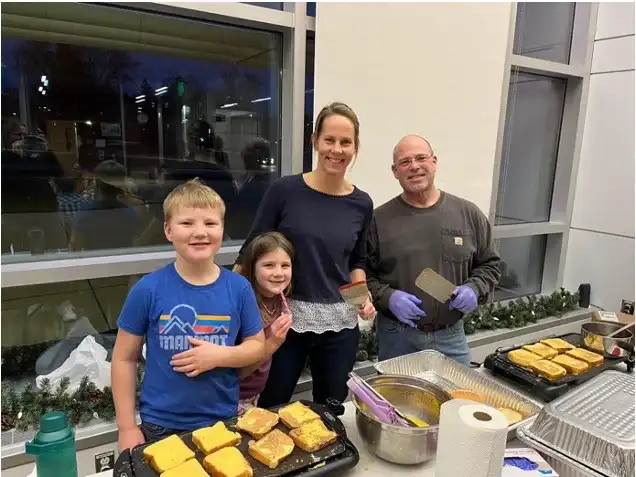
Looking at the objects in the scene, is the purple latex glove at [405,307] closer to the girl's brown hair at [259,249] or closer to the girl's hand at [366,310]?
the girl's hand at [366,310]

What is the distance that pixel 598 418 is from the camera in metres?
1.06

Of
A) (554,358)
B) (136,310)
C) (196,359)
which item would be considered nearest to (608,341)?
(554,358)

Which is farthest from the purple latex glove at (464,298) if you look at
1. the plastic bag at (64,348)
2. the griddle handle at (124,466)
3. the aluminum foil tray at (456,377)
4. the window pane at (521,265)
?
the window pane at (521,265)

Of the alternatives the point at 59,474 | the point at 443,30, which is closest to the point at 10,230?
the point at 59,474

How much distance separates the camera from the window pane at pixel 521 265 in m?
3.49

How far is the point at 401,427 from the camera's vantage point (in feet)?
3.27

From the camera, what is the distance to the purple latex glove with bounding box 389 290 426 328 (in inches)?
63.0

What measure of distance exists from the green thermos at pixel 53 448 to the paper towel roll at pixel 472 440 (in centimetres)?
76

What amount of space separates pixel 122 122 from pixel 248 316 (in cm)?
139

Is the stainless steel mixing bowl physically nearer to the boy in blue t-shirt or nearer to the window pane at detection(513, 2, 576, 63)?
the boy in blue t-shirt

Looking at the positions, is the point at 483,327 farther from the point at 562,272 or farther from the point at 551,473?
the point at 551,473

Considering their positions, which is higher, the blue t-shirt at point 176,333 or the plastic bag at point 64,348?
the blue t-shirt at point 176,333

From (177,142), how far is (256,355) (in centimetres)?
144

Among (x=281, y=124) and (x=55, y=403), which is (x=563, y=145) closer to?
(x=281, y=124)
